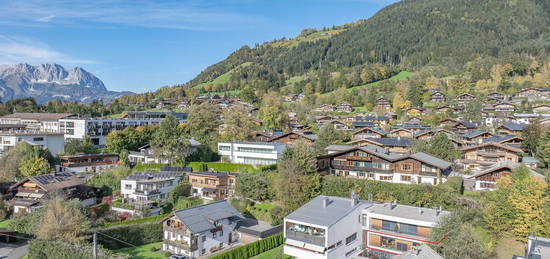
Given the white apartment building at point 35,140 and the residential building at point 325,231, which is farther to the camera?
the white apartment building at point 35,140

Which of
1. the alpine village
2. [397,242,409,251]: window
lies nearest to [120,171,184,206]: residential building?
the alpine village

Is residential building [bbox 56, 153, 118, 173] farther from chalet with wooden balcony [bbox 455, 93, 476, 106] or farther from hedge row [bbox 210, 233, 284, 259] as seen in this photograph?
chalet with wooden balcony [bbox 455, 93, 476, 106]

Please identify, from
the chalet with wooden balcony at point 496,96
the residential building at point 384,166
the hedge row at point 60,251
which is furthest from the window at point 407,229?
the chalet with wooden balcony at point 496,96

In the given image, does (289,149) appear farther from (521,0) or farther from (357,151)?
(521,0)

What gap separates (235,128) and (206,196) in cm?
1563

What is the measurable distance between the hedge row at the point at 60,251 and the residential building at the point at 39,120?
175 ft

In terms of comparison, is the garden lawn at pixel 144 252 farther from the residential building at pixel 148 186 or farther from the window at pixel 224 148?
the window at pixel 224 148

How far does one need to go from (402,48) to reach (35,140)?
441ft

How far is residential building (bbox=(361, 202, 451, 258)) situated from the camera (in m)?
30.0

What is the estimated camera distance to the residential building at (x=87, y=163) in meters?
56.7

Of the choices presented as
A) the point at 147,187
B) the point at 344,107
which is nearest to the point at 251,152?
the point at 147,187

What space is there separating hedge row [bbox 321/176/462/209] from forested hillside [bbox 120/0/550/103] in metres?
80.7

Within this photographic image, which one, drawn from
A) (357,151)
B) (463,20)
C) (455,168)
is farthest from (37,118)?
(463,20)

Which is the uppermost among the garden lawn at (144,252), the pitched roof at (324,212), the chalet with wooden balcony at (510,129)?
the chalet with wooden balcony at (510,129)
